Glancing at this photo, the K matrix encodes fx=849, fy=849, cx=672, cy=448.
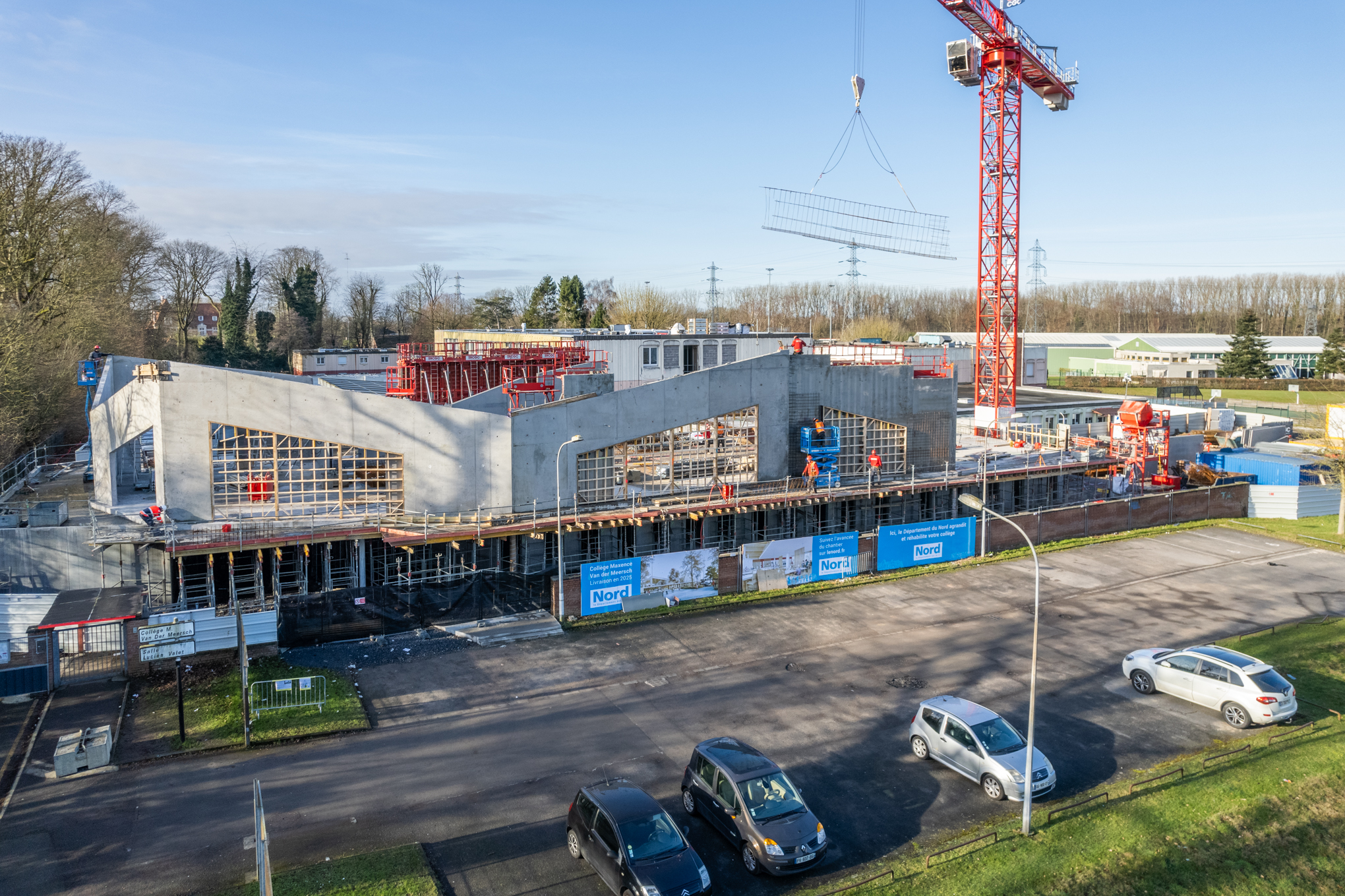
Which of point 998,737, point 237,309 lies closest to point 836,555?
point 998,737

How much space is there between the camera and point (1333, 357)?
323 ft

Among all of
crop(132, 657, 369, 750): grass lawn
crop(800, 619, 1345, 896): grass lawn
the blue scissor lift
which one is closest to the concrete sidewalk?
crop(132, 657, 369, 750): grass lawn

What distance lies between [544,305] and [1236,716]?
82113 mm

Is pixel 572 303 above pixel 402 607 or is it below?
above

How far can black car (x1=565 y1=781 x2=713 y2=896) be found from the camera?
13.3m

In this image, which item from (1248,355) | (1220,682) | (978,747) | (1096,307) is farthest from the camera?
(1096,307)

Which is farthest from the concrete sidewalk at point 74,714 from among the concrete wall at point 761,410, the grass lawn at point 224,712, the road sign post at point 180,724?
the concrete wall at point 761,410

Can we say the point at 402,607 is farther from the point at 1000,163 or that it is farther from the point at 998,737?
the point at 1000,163

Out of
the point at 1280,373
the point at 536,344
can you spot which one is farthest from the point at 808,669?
the point at 1280,373

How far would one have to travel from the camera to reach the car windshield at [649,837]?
1367 cm

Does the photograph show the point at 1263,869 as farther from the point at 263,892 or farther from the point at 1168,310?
the point at 1168,310

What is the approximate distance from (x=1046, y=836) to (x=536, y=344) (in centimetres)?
4125

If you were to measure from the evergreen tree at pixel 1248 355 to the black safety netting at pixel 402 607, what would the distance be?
10414 centimetres

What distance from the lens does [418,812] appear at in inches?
645
